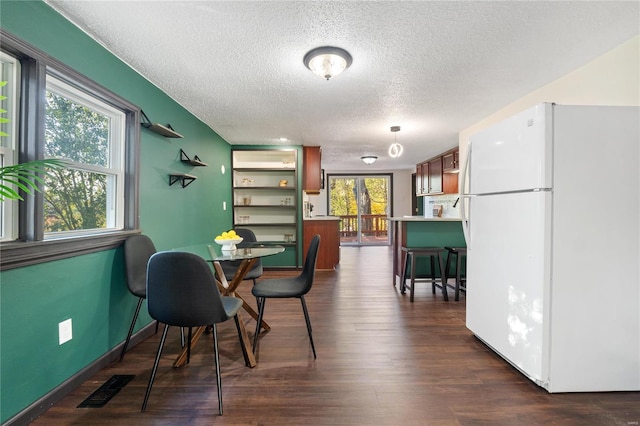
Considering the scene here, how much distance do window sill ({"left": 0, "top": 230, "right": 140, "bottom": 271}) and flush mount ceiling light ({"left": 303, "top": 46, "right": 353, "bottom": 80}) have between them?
6.44ft

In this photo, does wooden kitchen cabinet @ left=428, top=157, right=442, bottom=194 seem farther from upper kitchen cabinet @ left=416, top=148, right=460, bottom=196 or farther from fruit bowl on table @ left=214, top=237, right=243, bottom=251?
fruit bowl on table @ left=214, top=237, right=243, bottom=251

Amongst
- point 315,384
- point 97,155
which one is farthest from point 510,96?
point 97,155

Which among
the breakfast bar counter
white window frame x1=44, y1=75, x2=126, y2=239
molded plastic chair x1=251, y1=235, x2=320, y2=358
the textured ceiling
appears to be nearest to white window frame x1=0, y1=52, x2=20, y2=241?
the textured ceiling

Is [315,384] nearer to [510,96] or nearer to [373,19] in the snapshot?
[373,19]

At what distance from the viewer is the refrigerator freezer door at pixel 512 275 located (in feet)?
5.63

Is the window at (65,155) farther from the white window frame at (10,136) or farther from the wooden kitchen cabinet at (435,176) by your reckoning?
the wooden kitchen cabinet at (435,176)

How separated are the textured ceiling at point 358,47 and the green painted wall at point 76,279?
168 mm

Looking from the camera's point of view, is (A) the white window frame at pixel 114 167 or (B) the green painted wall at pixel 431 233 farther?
(B) the green painted wall at pixel 431 233

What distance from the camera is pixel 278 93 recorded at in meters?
2.93

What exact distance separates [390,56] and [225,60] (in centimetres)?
130

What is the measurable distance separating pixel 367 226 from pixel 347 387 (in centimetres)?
733

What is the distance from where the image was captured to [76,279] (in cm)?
181

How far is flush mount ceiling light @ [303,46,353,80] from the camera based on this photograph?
2096 millimetres

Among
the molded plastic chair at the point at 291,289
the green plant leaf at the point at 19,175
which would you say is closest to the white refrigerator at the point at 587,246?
the molded plastic chair at the point at 291,289
